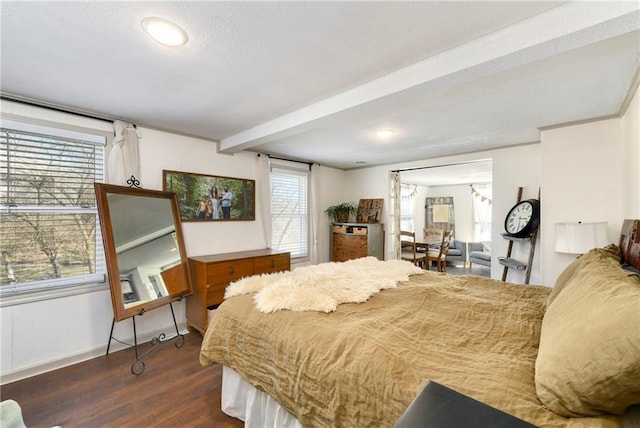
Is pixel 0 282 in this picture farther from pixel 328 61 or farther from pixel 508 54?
pixel 508 54

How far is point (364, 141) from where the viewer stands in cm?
350

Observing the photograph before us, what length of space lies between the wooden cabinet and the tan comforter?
2.75 metres

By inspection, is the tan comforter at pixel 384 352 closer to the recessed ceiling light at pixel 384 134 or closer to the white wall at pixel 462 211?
the recessed ceiling light at pixel 384 134

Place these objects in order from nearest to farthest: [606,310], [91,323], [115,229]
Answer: [606,310]
[115,229]
[91,323]

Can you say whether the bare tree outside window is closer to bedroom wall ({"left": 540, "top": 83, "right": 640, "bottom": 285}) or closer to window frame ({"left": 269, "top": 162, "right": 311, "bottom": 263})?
window frame ({"left": 269, "top": 162, "right": 311, "bottom": 263})

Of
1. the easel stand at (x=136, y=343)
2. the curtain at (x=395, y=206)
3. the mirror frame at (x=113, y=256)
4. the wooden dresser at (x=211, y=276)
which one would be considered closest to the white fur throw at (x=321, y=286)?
the wooden dresser at (x=211, y=276)

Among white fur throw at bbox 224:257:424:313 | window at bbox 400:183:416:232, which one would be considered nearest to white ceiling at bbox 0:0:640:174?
white fur throw at bbox 224:257:424:313

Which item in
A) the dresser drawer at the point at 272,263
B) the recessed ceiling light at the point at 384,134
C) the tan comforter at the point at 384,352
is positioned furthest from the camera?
the dresser drawer at the point at 272,263

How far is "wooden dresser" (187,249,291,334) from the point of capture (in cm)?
294

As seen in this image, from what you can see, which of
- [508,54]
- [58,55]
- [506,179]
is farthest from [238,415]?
[506,179]

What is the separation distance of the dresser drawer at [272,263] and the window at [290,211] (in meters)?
0.69

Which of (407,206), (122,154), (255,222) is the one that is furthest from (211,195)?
(407,206)

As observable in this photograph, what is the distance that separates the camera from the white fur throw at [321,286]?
5.60 feet

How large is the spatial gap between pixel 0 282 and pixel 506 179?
17.9ft
